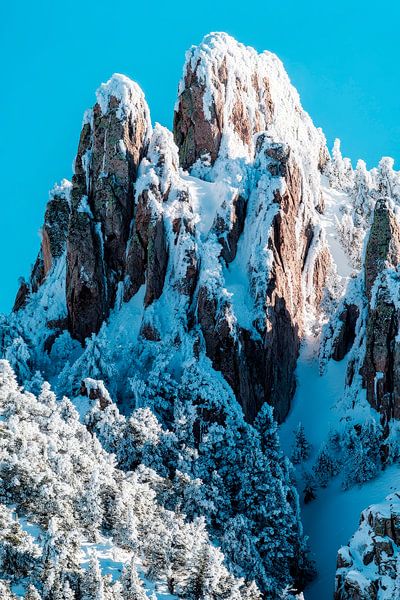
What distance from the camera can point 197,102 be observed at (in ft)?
335

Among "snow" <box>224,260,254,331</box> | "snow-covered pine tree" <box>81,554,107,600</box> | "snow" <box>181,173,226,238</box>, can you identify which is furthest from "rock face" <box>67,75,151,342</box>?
"snow-covered pine tree" <box>81,554,107,600</box>

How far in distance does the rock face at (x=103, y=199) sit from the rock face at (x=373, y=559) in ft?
126

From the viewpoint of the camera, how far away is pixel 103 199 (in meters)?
88.2

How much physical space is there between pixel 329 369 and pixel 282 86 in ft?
185

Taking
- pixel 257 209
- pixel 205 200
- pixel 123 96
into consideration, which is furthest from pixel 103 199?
pixel 257 209

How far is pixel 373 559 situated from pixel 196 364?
82.1 feet

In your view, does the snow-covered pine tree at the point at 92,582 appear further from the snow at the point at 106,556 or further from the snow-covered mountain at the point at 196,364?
the snow at the point at 106,556

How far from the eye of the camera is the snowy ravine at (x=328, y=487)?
65.8 metres

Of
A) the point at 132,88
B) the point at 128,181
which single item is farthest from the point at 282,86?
the point at 128,181

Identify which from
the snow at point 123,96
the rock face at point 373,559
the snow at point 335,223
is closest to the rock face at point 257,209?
the snow at point 335,223

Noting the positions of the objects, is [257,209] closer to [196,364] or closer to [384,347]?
[384,347]

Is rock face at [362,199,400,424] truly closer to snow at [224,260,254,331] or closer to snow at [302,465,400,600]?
snow at [302,465,400,600]

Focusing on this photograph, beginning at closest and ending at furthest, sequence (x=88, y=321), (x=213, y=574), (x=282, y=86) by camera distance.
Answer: (x=213, y=574) < (x=88, y=321) < (x=282, y=86)

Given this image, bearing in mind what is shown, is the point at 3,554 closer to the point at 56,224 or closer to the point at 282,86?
the point at 56,224
